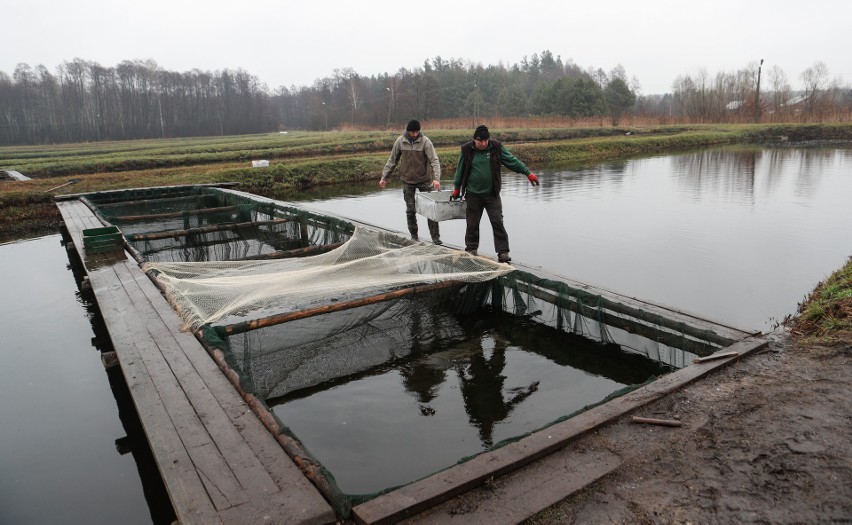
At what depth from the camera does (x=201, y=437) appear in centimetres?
275

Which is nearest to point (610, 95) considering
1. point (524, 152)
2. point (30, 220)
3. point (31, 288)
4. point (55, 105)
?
point (524, 152)

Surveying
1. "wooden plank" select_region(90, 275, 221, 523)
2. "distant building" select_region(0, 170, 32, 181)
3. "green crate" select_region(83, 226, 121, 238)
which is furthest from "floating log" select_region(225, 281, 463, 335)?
"distant building" select_region(0, 170, 32, 181)

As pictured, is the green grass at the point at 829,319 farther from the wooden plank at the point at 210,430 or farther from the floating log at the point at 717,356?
the wooden plank at the point at 210,430

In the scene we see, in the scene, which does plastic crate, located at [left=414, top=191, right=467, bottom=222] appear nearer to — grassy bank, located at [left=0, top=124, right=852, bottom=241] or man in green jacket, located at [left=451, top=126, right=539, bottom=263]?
man in green jacket, located at [left=451, top=126, right=539, bottom=263]

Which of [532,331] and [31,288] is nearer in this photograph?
[532,331]

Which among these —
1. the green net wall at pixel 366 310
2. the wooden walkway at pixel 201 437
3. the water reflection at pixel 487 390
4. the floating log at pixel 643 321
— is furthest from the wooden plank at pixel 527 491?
the floating log at pixel 643 321

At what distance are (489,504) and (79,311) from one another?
6634 mm

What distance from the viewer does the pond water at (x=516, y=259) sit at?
11.8ft

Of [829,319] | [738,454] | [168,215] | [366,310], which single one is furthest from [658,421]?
[168,215]

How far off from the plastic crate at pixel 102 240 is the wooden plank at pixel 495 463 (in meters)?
6.15

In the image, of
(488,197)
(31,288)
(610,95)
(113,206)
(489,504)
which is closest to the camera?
→ (489,504)

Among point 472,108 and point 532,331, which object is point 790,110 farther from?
point 532,331

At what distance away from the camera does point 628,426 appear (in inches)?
112

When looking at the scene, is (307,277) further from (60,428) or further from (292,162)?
(292,162)
